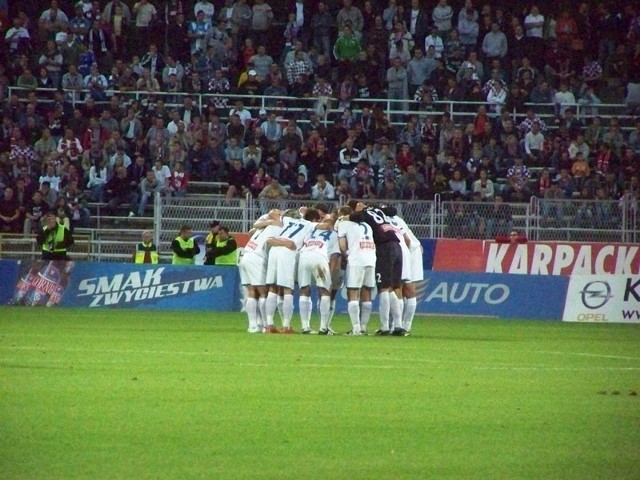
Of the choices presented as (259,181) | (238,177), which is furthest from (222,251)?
(238,177)

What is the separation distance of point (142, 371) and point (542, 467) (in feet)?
23.8

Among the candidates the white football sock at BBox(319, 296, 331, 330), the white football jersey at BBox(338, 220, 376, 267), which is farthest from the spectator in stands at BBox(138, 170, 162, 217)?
the white football jersey at BBox(338, 220, 376, 267)

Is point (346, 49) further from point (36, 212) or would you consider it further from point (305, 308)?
point (305, 308)

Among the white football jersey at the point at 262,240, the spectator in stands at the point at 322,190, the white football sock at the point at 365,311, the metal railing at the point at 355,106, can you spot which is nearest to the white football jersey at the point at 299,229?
the white football jersey at the point at 262,240

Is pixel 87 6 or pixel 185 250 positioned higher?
pixel 87 6

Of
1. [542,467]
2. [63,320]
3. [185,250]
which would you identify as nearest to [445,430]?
[542,467]

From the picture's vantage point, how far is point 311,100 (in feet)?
126

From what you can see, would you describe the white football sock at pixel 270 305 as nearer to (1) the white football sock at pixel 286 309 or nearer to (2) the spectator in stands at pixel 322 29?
(1) the white football sock at pixel 286 309

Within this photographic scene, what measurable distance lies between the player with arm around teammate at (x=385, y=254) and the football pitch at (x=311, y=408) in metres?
1.77

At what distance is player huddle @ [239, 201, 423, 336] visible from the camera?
23.5 meters

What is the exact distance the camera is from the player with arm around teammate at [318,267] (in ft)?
77.3

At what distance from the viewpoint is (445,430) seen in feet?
36.2

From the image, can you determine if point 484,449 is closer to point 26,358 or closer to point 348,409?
point 348,409

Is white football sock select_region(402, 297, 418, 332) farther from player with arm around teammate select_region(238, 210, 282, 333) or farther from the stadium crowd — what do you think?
the stadium crowd
